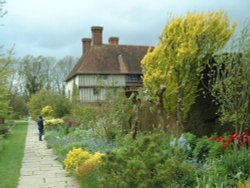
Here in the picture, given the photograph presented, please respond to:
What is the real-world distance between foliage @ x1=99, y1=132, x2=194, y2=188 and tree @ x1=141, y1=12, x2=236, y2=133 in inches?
330

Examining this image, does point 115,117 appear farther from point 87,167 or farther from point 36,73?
point 36,73

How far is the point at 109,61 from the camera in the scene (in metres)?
39.1

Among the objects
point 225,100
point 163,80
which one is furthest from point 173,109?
point 225,100

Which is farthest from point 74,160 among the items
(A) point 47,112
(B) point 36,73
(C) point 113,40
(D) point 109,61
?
(B) point 36,73

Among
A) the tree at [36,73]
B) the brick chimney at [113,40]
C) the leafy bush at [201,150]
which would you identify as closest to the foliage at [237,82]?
the leafy bush at [201,150]

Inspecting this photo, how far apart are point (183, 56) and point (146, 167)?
1007 centimetres

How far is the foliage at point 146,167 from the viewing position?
568cm

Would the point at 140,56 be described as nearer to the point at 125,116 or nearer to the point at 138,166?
the point at 125,116

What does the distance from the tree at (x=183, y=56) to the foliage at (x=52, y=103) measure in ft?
45.9

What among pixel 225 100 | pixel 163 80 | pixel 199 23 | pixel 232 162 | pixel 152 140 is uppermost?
pixel 199 23

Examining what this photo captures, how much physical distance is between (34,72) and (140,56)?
23.6 m

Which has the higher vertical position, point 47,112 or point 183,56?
point 183,56

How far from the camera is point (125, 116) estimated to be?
14781 millimetres

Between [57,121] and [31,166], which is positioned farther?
[57,121]
